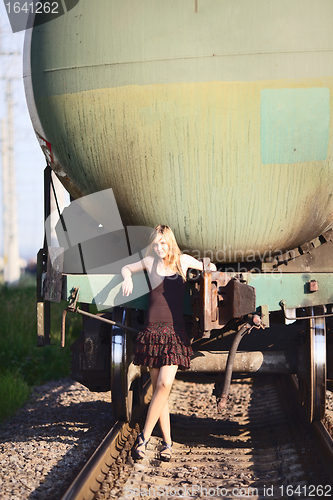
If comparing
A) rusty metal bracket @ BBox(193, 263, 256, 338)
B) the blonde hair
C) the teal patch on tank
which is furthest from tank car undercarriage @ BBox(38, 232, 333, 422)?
the teal patch on tank

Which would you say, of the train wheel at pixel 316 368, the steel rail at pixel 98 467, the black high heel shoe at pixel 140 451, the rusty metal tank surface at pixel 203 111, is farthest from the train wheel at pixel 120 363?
the train wheel at pixel 316 368

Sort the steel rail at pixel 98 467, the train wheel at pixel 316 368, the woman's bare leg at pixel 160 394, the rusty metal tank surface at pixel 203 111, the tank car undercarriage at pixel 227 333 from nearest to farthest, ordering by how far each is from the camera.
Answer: the steel rail at pixel 98 467 < the rusty metal tank surface at pixel 203 111 < the tank car undercarriage at pixel 227 333 < the woman's bare leg at pixel 160 394 < the train wheel at pixel 316 368

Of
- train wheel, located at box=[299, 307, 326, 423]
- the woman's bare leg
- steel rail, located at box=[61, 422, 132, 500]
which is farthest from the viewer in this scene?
train wheel, located at box=[299, 307, 326, 423]

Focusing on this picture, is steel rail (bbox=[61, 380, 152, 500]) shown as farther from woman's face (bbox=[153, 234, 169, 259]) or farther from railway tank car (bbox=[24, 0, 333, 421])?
woman's face (bbox=[153, 234, 169, 259])

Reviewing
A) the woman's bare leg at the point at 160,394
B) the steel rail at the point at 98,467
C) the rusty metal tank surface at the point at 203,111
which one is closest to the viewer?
the steel rail at the point at 98,467

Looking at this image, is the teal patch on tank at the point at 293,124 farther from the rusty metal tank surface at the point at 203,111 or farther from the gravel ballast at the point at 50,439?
the gravel ballast at the point at 50,439

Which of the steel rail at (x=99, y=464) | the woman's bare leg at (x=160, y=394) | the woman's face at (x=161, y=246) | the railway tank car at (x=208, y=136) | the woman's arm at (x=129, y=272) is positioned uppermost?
the railway tank car at (x=208, y=136)

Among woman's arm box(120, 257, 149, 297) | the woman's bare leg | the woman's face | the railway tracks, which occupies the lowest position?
the railway tracks

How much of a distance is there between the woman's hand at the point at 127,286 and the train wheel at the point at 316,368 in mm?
1322

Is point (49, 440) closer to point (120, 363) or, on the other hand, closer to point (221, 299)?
point (120, 363)

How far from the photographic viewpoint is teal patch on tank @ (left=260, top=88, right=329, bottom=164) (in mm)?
3086

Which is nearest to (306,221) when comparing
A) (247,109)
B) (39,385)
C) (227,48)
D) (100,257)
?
(247,109)

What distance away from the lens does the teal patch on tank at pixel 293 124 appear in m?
3.09

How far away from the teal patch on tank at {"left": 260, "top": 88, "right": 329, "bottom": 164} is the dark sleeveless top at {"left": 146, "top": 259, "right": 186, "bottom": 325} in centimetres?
97
